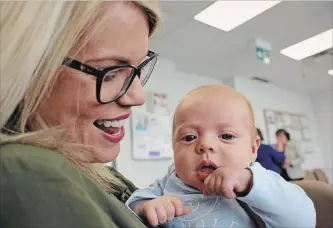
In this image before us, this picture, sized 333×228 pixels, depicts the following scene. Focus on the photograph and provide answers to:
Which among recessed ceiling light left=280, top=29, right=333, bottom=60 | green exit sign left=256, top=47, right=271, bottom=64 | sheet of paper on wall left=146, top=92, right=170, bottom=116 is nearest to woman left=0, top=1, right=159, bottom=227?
sheet of paper on wall left=146, top=92, right=170, bottom=116

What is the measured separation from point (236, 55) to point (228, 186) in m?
4.80

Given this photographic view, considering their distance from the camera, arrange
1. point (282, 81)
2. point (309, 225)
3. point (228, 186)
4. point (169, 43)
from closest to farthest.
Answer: point (228, 186)
point (309, 225)
point (169, 43)
point (282, 81)

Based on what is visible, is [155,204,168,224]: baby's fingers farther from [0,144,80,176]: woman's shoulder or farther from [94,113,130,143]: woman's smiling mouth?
[0,144,80,176]: woman's shoulder

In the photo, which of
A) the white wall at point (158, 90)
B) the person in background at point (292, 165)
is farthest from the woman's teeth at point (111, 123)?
the person in background at point (292, 165)

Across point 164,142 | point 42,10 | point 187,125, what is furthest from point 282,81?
point 42,10

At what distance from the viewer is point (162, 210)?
831mm

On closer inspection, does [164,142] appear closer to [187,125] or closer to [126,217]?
[187,125]

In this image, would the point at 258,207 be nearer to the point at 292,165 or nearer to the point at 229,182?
the point at 229,182

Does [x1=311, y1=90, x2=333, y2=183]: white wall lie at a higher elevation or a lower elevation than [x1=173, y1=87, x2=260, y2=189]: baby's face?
higher

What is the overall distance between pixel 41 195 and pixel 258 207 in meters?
0.62

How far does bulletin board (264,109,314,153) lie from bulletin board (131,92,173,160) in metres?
2.92

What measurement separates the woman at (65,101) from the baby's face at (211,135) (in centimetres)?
32

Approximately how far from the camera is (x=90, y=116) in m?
0.67

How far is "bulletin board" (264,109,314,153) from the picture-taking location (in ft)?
23.6
